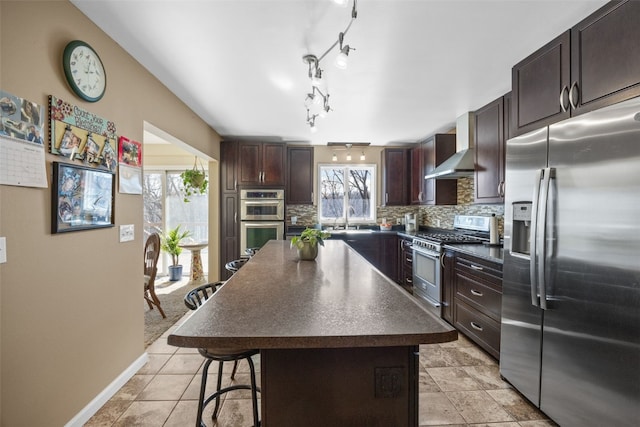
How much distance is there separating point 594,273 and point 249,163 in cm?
447

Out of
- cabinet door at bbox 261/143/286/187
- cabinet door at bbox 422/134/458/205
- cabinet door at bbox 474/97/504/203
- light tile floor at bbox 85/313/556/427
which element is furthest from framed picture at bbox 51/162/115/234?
cabinet door at bbox 422/134/458/205

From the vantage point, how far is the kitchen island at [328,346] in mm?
892

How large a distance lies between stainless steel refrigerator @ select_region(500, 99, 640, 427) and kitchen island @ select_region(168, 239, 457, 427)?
105 cm

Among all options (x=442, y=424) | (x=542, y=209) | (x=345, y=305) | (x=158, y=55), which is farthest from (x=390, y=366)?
(x=158, y=55)

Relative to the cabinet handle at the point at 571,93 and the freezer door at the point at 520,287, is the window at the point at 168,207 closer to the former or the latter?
the freezer door at the point at 520,287

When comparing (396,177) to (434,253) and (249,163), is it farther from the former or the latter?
(249,163)

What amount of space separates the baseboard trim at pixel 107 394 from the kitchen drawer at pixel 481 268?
3.03 m

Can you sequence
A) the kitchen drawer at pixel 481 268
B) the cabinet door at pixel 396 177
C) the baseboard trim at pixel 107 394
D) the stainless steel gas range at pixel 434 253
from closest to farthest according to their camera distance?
the baseboard trim at pixel 107 394 → the kitchen drawer at pixel 481 268 → the stainless steel gas range at pixel 434 253 → the cabinet door at pixel 396 177

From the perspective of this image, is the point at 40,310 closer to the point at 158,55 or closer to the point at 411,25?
the point at 158,55

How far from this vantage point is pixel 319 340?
0.89 m

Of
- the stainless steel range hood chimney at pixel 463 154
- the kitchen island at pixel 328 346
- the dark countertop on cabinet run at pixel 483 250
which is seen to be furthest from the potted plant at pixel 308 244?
the stainless steel range hood chimney at pixel 463 154

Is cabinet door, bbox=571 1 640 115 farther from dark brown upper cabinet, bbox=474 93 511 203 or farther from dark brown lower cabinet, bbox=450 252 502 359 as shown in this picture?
dark brown lower cabinet, bbox=450 252 502 359

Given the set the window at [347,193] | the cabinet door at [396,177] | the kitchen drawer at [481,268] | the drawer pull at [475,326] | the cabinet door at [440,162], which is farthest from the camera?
the window at [347,193]

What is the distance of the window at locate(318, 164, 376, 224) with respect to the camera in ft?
18.4
